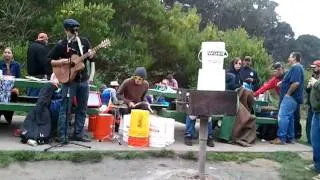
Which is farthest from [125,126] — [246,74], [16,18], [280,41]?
[280,41]

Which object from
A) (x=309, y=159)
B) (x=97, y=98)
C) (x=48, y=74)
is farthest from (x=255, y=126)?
(x=48, y=74)

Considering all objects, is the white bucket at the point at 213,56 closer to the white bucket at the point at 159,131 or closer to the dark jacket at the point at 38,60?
the white bucket at the point at 159,131

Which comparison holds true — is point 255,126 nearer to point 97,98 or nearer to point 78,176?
point 97,98

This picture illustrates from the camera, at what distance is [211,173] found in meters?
8.47

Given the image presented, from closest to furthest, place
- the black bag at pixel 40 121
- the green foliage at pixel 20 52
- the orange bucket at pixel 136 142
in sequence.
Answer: the black bag at pixel 40 121
the orange bucket at pixel 136 142
the green foliage at pixel 20 52

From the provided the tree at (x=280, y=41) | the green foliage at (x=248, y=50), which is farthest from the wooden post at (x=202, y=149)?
the tree at (x=280, y=41)

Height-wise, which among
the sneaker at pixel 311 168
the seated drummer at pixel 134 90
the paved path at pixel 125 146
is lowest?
the sneaker at pixel 311 168

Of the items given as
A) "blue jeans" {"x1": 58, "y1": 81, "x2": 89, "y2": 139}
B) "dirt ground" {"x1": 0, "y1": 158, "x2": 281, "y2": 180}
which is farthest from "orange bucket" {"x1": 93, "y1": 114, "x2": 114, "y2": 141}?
"dirt ground" {"x1": 0, "y1": 158, "x2": 281, "y2": 180}

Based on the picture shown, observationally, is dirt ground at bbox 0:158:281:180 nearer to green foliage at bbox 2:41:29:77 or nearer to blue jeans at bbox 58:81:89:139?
blue jeans at bbox 58:81:89:139

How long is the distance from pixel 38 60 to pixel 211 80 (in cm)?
401

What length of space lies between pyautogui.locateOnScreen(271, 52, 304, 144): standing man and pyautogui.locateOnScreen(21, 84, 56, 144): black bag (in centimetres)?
469

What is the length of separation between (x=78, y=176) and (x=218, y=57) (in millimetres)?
2578

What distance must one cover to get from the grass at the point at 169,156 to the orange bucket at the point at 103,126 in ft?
3.83

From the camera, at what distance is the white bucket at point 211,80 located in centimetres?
770
